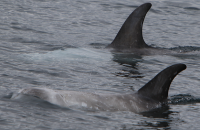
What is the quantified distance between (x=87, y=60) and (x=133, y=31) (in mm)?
2096

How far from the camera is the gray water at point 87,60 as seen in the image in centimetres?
648

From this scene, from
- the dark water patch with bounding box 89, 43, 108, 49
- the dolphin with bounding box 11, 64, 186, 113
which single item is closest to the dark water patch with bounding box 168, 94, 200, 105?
the dolphin with bounding box 11, 64, 186, 113

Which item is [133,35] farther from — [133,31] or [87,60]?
[87,60]

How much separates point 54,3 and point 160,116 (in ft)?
44.6

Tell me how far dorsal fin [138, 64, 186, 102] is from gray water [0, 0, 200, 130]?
308 mm

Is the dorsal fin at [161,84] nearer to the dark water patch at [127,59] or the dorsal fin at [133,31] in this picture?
the dark water patch at [127,59]

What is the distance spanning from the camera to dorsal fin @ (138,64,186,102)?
23.4 ft

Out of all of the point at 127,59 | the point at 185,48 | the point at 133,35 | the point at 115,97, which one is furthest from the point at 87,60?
the point at 185,48

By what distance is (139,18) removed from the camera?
464 inches

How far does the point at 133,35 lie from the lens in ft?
39.0

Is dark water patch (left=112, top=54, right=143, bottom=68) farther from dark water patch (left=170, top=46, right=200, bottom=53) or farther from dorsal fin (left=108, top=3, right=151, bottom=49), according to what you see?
dark water patch (left=170, top=46, right=200, bottom=53)

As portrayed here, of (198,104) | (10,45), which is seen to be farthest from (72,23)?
(198,104)

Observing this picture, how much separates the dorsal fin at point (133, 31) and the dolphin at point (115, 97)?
4.71 m

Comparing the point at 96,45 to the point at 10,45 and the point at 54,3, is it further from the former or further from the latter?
the point at 54,3
